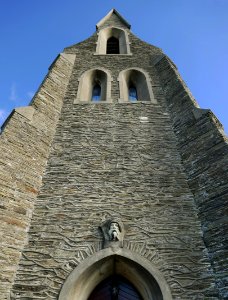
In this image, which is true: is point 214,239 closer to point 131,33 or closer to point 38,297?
point 38,297

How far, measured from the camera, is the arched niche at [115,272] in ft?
14.3

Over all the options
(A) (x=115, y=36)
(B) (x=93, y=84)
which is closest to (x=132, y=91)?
(B) (x=93, y=84)

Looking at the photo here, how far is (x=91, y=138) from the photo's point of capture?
7188mm

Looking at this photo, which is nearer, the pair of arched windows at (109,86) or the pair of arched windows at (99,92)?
the pair of arched windows at (109,86)

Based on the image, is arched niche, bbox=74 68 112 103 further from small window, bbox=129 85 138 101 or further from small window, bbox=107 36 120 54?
small window, bbox=107 36 120 54

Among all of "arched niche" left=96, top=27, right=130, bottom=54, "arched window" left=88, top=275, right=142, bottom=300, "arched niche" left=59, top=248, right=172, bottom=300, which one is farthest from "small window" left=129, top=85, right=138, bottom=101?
"arched window" left=88, top=275, right=142, bottom=300

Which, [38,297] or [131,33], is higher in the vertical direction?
[131,33]

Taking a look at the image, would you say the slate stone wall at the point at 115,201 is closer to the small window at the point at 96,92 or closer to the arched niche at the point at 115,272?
the arched niche at the point at 115,272

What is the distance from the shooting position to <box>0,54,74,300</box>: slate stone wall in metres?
4.66

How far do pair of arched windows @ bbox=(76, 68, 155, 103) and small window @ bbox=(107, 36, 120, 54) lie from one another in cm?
392

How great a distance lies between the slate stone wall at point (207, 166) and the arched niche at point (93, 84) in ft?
7.09

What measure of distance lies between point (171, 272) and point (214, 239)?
886 millimetres

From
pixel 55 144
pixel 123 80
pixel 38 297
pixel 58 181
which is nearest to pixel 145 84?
pixel 123 80

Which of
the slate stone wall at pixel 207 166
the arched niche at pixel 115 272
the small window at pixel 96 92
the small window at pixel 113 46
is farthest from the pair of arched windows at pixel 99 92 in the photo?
the arched niche at pixel 115 272
